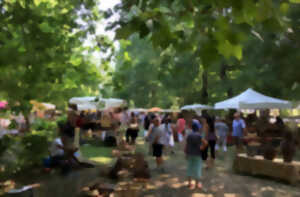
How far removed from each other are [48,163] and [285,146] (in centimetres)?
704

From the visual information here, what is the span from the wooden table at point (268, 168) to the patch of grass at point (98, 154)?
4.50 metres

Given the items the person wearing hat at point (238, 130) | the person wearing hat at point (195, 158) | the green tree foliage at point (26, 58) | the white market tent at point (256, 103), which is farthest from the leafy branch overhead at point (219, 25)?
the white market tent at point (256, 103)

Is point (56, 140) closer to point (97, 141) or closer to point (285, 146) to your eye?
point (285, 146)

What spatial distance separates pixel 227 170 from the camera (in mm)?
9711

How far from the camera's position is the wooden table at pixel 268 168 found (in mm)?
8211

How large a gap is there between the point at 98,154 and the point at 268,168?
6.61m

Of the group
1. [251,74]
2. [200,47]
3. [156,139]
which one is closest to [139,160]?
[156,139]

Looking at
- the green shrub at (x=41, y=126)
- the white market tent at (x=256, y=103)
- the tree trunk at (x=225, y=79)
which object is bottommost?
the green shrub at (x=41, y=126)

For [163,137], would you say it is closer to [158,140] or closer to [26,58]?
[158,140]

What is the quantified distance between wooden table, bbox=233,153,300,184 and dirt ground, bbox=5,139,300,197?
23 centimetres

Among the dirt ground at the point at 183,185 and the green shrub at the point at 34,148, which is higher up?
the green shrub at the point at 34,148

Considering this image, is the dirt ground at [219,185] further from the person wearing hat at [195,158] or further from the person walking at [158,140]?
the person walking at [158,140]

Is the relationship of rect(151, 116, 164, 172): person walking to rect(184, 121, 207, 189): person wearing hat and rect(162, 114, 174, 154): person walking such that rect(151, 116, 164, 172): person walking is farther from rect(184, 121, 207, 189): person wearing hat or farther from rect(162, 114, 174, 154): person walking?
rect(184, 121, 207, 189): person wearing hat

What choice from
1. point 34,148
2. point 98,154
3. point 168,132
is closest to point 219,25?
point 34,148
